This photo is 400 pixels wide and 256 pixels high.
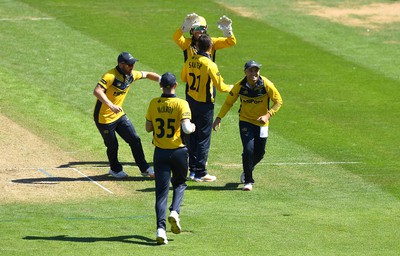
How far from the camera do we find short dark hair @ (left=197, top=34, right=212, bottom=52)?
17.8 m

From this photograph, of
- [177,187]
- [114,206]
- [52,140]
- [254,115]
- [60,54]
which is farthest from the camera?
[60,54]

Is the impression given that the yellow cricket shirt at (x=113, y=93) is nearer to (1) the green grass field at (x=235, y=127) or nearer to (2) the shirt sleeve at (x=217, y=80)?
(1) the green grass field at (x=235, y=127)

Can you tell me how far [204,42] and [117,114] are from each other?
195 cm

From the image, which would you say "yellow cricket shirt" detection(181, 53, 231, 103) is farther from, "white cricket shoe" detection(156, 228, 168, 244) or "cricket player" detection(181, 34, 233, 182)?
"white cricket shoe" detection(156, 228, 168, 244)

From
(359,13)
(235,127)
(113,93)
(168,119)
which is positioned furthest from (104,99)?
(359,13)

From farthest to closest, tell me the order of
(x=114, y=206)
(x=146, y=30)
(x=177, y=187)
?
(x=146, y=30), (x=114, y=206), (x=177, y=187)

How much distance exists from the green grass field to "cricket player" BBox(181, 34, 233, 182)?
49cm

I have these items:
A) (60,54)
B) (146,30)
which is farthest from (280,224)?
(146,30)

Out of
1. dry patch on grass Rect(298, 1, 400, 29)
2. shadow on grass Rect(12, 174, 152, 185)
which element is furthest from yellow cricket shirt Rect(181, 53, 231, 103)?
dry patch on grass Rect(298, 1, 400, 29)

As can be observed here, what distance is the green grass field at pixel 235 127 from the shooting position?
579 inches

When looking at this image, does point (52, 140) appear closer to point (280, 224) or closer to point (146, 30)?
point (280, 224)

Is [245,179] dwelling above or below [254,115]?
below

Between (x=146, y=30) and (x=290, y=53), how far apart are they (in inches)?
168

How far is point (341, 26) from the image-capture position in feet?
99.2
